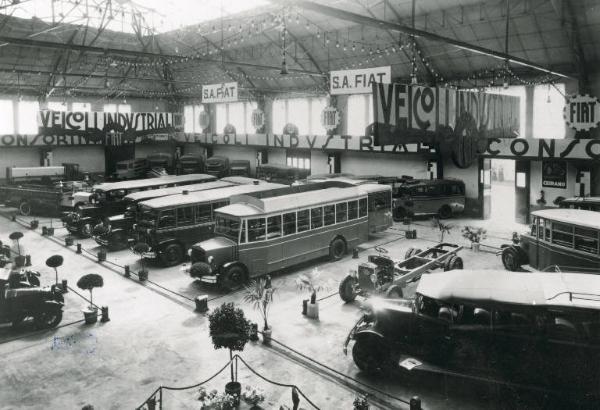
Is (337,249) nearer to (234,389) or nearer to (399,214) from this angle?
(399,214)

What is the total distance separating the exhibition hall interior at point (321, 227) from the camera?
24.7 feet

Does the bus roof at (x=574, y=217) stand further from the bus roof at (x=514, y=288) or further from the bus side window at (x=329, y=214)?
the bus side window at (x=329, y=214)

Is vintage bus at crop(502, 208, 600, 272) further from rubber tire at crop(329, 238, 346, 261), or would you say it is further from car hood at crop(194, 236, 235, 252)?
car hood at crop(194, 236, 235, 252)

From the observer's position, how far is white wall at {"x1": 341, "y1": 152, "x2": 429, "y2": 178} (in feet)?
80.6

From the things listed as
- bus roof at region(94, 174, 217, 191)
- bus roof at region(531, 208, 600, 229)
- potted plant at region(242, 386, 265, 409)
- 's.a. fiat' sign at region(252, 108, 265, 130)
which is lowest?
potted plant at region(242, 386, 265, 409)

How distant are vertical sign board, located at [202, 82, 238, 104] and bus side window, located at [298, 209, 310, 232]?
575 centimetres

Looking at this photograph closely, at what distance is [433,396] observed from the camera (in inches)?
300

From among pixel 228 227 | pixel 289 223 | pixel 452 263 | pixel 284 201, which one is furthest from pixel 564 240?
pixel 228 227

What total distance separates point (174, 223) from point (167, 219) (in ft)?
0.85

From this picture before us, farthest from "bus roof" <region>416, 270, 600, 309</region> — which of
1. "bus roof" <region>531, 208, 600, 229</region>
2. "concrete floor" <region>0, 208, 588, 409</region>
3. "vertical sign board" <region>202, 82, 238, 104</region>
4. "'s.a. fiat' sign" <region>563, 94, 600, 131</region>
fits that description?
"'s.a. fiat' sign" <region>563, 94, 600, 131</region>

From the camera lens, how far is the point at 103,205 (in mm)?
19375

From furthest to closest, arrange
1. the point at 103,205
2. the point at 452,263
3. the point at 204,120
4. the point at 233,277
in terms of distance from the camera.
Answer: the point at 204,120 → the point at 103,205 → the point at 452,263 → the point at 233,277

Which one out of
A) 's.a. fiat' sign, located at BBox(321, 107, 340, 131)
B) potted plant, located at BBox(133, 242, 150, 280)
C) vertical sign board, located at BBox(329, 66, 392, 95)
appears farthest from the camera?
's.a. fiat' sign, located at BBox(321, 107, 340, 131)

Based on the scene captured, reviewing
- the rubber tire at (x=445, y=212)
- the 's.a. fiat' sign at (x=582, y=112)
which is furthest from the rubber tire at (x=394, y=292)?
the 's.a. fiat' sign at (x=582, y=112)
